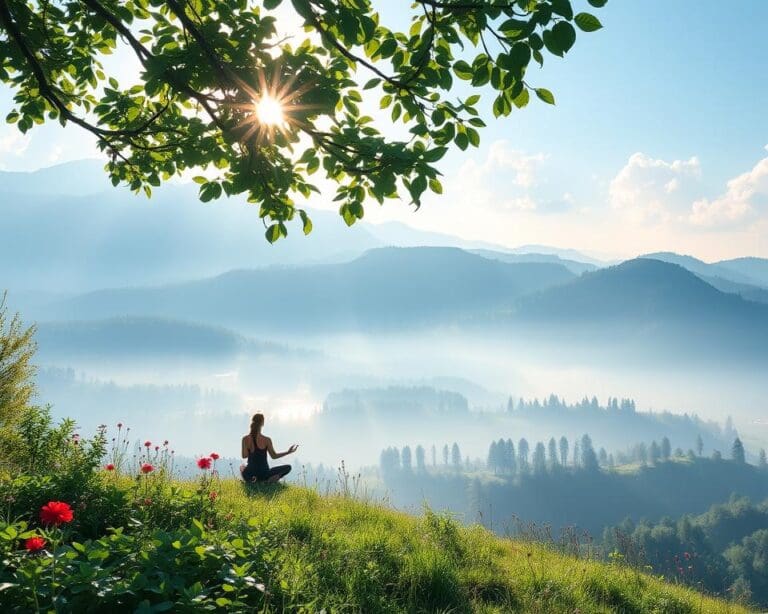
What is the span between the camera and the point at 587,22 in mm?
3453

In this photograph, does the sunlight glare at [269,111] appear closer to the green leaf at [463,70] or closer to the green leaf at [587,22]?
the green leaf at [463,70]

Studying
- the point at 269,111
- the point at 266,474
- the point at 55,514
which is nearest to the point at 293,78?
the point at 269,111

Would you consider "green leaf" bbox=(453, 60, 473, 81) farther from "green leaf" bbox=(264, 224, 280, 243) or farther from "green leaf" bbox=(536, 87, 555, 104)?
"green leaf" bbox=(264, 224, 280, 243)

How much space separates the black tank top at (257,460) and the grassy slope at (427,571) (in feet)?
10.6

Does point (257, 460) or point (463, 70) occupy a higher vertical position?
point (463, 70)

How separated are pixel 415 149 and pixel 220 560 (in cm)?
382

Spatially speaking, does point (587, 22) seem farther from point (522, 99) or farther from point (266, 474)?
point (266, 474)

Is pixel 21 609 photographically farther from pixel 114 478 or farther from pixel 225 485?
pixel 225 485

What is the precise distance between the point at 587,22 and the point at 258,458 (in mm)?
11952

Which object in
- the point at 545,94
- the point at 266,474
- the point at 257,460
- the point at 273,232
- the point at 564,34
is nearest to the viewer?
the point at 564,34

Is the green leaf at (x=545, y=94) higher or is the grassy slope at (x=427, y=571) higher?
the green leaf at (x=545, y=94)

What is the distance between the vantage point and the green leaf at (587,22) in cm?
341

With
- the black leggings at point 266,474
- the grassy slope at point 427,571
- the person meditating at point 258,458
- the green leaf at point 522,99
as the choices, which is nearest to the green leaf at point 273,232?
the green leaf at point 522,99

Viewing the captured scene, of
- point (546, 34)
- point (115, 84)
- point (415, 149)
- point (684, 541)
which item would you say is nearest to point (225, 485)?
point (115, 84)
